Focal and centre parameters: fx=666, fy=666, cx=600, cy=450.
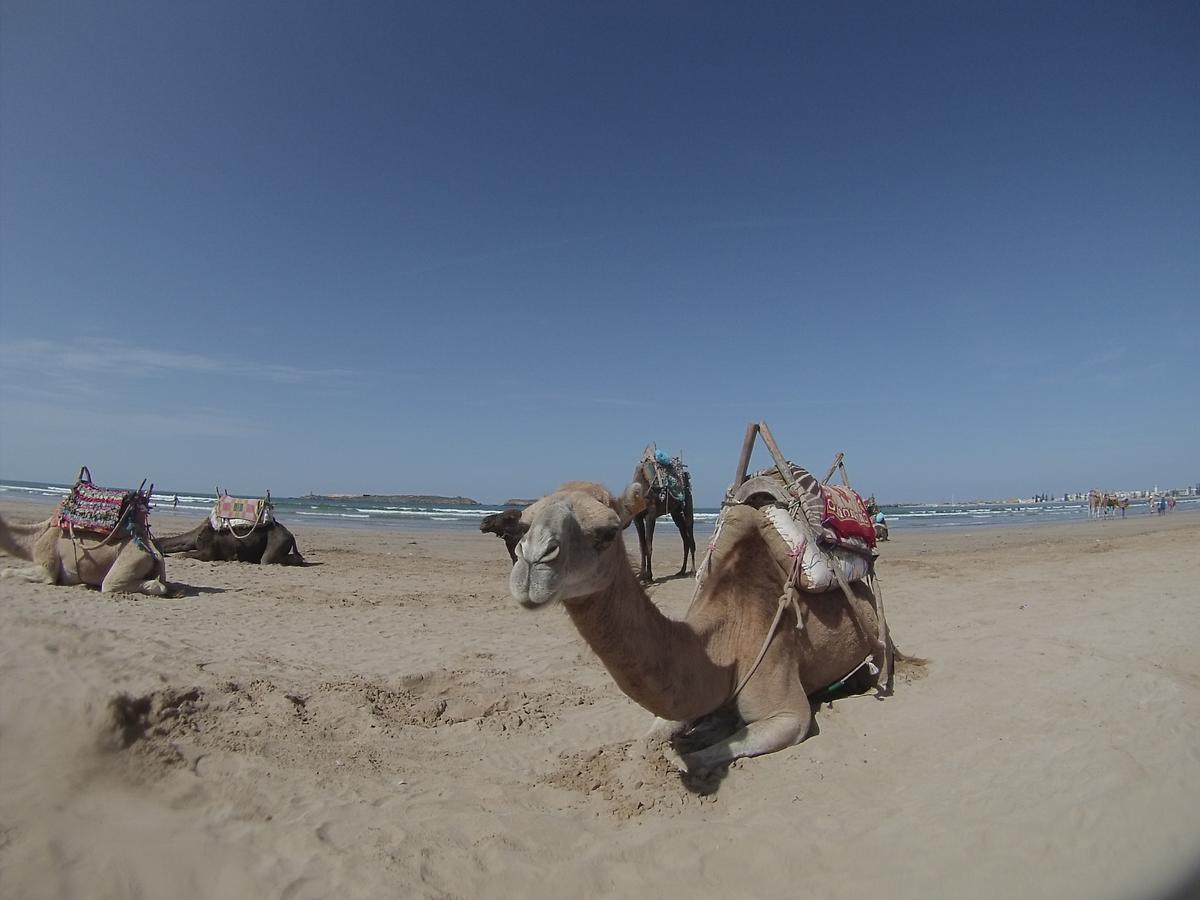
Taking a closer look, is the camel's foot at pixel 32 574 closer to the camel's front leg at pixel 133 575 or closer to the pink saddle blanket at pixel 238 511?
the camel's front leg at pixel 133 575

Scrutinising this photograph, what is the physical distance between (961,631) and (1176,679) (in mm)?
2352

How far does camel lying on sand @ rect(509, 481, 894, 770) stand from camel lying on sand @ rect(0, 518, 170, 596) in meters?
8.87

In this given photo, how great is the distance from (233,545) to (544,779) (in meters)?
13.7

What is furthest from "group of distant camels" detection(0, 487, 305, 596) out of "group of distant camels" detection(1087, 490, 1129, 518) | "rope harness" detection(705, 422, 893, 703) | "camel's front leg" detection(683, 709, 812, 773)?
"group of distant camels" detection(1087, 490, 1129, 518)

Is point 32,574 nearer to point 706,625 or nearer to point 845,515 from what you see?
point 706,625

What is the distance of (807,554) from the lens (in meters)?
4.82

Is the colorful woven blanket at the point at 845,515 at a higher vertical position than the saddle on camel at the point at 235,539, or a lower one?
higher

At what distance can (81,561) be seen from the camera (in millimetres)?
9641

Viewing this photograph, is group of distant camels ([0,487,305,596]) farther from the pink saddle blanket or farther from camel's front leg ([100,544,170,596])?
the pink saddle blanket

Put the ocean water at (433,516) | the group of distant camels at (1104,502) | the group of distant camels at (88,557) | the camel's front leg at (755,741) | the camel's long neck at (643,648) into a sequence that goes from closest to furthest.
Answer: the camel's long neck at (643,648)
the camel's front leg at (755,741)
the group of distant camels at (88,557)
the ocean water at (433,516)
the group of distant camels at (1104,502)

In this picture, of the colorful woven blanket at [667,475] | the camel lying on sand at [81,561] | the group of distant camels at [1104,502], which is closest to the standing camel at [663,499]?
the colorful woven blanket at [667,475]

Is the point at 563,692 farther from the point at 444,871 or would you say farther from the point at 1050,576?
the point at 1050,576

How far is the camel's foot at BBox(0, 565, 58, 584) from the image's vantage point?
9609 mm

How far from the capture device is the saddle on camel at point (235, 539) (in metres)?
15.0
